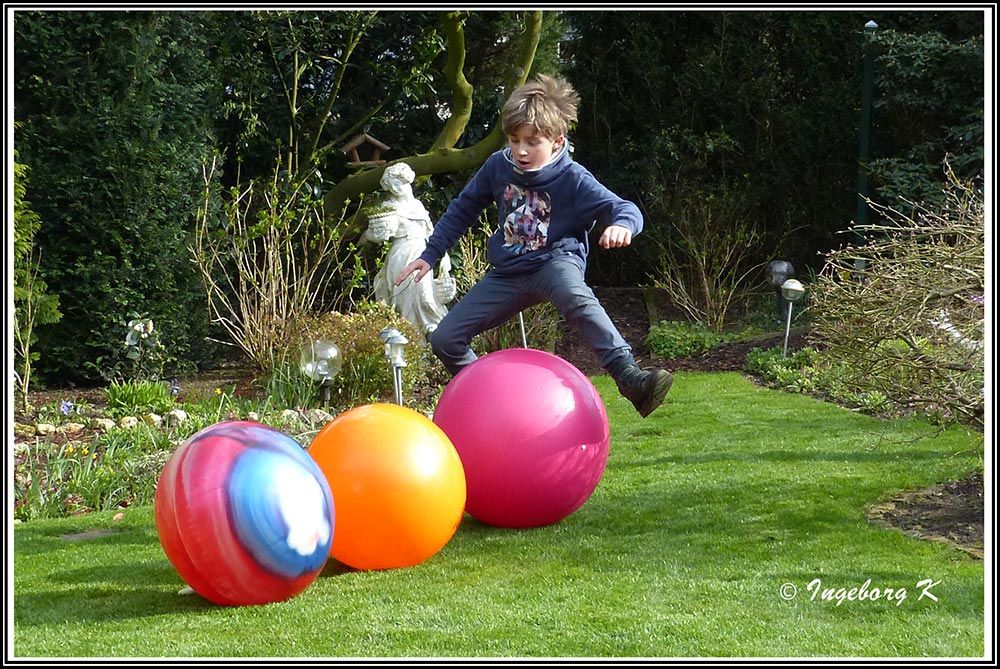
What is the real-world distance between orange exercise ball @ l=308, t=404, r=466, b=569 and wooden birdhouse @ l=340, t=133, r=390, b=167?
7180 mm

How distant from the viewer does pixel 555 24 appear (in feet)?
39.9

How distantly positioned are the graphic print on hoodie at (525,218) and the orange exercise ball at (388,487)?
1.10 meters

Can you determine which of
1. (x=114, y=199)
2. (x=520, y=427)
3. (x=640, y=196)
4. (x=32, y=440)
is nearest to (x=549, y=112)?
(x=520, y=427)

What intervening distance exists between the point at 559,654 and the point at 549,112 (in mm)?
2353

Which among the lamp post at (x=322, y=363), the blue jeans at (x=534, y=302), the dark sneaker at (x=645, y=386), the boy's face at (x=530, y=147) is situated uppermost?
the boy's face at (x=530, y=147)

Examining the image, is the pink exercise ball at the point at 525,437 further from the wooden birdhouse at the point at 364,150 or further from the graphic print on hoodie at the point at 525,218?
the wooden birdhouse at the point at 364,150

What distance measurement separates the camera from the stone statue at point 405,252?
9.01m

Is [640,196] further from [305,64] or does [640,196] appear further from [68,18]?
[68,18]

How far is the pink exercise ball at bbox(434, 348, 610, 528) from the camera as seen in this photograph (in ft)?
14.2

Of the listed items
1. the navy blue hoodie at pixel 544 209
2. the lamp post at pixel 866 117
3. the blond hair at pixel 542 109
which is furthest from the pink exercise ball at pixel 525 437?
the lamp post at pixel 866 117

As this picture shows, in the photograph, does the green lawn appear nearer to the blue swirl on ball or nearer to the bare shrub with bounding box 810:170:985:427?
the blue swirl on ball

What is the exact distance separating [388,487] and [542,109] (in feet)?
5.72

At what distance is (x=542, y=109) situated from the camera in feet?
15.1

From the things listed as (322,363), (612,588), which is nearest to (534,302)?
(612,588)
